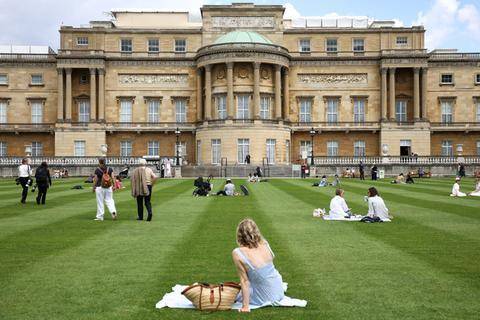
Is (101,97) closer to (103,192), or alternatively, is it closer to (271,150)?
(271,150)

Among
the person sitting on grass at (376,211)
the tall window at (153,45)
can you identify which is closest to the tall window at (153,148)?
the tall window at (153,45)

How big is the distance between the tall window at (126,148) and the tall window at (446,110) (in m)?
42.1

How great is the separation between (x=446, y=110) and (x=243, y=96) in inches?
1134

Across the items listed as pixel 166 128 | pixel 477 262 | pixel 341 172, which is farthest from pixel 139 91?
pixel 477 262

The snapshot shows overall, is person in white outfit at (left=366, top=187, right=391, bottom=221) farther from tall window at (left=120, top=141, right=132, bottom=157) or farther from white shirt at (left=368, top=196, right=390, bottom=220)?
tall window at (left=120, top=141, right=132, bottom=157)

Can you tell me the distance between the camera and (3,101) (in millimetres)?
80000

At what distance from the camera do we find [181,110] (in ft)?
261

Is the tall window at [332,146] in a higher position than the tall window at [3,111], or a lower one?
lower

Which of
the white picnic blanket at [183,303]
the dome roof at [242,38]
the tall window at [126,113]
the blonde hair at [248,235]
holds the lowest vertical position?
the white picnic blanket at [183,303]

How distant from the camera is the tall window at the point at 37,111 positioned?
263ft

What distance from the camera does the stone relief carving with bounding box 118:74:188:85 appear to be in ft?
259

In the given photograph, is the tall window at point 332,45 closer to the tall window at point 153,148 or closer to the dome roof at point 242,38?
the dome roof at point 242,38

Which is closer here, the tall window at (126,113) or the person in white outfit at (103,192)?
the person in white outfit at (103,192)

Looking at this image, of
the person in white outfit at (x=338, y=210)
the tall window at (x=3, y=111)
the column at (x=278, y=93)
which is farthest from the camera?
the tall window at (x=3, y=111)
